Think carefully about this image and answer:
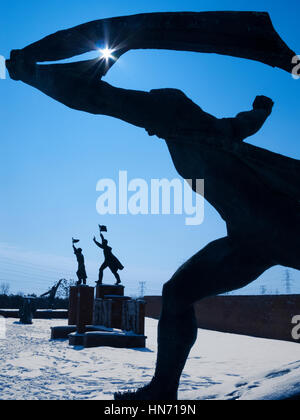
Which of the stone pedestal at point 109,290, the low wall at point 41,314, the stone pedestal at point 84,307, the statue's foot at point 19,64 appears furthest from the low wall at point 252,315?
the statue's foot at point 19,64

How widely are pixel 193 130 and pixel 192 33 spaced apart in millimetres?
483

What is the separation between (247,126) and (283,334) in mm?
12042

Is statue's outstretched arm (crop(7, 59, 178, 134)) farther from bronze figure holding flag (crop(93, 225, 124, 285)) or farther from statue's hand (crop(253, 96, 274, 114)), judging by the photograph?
bronze figure holding flag (crop(93, 225, 124, 285))

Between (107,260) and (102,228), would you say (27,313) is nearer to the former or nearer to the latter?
(107,260)

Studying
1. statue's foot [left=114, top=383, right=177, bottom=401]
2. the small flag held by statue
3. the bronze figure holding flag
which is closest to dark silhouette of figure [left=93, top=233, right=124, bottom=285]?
the bronze figure holding flag

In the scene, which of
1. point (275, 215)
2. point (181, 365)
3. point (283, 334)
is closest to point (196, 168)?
point (275, 215)

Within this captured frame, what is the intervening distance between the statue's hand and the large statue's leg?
0.86 metres

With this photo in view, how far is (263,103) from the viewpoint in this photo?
2262 millimetres

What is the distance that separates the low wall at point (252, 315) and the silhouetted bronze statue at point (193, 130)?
37.4 ft

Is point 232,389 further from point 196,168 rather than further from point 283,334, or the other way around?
point 283,334

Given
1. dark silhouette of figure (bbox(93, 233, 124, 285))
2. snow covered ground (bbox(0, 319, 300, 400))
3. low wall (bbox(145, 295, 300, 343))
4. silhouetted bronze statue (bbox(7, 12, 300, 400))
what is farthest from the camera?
dark silhouette of figure (bbox(93, 233, 124, 285))

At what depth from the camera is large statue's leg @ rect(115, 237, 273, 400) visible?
1936 millimetres

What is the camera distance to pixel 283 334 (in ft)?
40.8

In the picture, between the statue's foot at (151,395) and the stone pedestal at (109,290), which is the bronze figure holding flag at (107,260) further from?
the statue's foot at (151,395)
